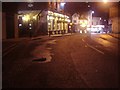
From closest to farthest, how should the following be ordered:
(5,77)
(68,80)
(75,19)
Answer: (68,80) → (5,77) → (75,19)

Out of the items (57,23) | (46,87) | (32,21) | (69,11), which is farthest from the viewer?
(69,11)

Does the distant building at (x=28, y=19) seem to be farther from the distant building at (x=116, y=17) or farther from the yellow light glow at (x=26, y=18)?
the distant building at (x=116, y=17)

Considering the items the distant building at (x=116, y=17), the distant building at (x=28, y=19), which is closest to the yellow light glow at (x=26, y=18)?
the distant building at (x=28, y=19)

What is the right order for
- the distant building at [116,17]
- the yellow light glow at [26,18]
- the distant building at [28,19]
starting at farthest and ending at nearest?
the distant building at [116,17]
the yellow light glow at [26,18]
the distant building at [28,19]

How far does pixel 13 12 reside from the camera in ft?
131

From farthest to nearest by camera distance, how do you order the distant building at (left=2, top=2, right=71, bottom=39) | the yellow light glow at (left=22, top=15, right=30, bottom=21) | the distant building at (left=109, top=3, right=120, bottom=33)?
the distant building at (left=109, top=3, right=120, bottom=33), the yellow light glow at (left=22, top=15, right=30, bottom=21), the distant building at (left=2, top=2, right=71, bottom=39)

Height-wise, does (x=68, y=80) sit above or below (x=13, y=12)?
below

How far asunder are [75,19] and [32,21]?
166 feet

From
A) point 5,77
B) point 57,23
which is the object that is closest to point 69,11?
point 57,23

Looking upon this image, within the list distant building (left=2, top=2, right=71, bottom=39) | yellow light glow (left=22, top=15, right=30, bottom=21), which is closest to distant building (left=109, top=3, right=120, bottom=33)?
distant building (left=2, top=2, right=71, bottom=39)

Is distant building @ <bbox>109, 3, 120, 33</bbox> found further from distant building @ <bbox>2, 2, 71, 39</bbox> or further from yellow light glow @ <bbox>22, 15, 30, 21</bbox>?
yellow light glow @ <bbox>22, 15, 30, 21</bbox>

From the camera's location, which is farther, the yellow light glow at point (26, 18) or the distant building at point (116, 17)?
the distant building at point (116, 17)

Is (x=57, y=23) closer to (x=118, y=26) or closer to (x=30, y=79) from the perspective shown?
(x=118, y=26)

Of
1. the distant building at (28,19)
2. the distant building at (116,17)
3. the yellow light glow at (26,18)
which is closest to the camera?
the distant building at (28,19)
